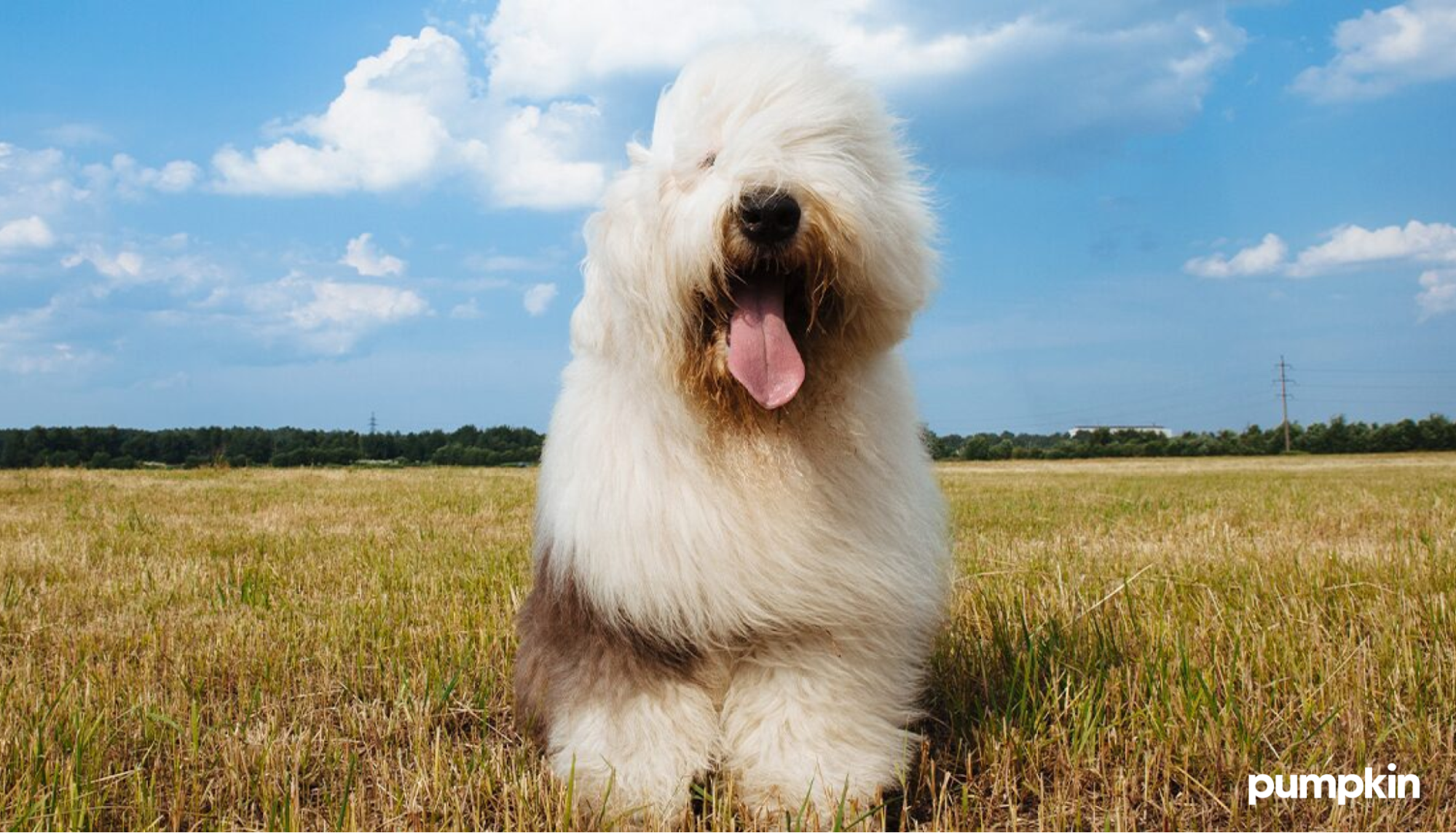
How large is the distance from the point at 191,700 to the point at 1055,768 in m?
2.95

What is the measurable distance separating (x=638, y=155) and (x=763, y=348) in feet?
2.37

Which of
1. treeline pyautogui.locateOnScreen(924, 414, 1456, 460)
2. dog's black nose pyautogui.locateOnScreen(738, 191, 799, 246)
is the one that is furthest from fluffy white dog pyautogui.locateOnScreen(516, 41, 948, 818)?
treeline pyautogui.locateOnScreen(924, 414, 1456, 460)

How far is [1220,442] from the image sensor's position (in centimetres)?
5466

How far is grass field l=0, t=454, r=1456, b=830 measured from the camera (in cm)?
291

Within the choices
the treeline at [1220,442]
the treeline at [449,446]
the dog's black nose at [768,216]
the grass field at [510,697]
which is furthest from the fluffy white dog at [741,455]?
the treeline at [1220,442]

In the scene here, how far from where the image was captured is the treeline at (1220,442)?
167ft

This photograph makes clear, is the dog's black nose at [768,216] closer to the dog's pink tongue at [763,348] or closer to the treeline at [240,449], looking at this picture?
the dog's pink tongue at [763,348]

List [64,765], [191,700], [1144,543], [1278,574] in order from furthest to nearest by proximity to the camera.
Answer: [1144,543] → [1278,574] → [191,700] → [64,765]

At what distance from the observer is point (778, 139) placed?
8.94ft

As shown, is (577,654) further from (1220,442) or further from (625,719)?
(1220,442)

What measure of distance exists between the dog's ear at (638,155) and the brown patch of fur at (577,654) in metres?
1.15

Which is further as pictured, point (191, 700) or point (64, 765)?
point (191, 700)

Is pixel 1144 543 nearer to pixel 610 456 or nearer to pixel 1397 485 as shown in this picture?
pixel 610 456

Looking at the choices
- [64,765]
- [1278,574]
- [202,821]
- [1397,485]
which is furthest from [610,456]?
[1397,485]
